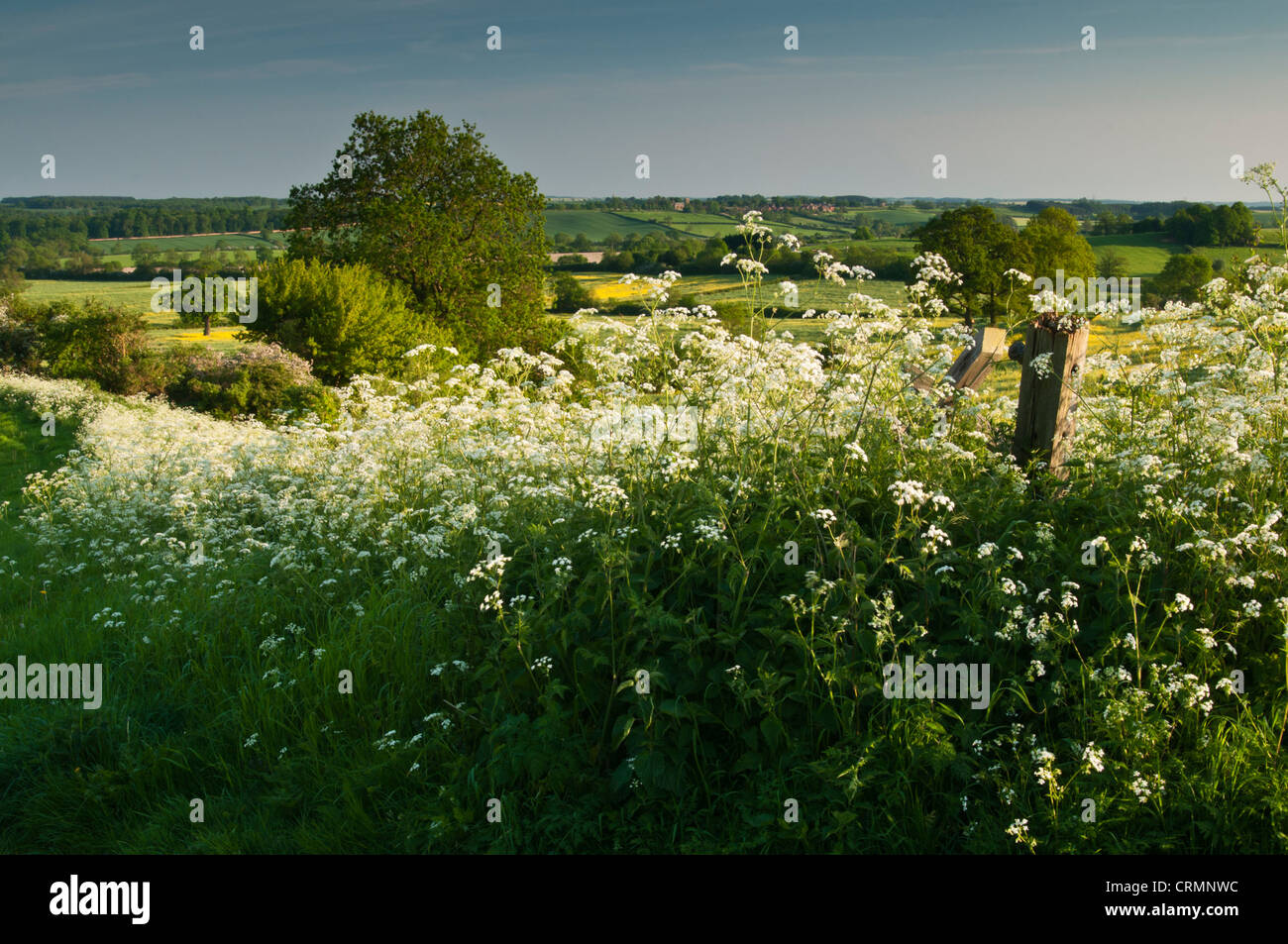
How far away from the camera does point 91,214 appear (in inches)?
2965

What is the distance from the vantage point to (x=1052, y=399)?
237 inches

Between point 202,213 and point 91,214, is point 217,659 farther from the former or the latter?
point 91,214

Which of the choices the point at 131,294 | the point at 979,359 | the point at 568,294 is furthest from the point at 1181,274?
the point at 131,294

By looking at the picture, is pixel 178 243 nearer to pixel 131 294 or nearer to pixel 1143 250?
pixel 131 294

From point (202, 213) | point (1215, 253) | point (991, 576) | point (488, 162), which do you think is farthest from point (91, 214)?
point (991, 576)

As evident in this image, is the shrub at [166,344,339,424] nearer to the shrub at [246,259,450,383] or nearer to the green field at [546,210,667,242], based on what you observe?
the shrub at [246,259,450,383]

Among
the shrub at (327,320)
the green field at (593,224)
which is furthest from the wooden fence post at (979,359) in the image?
the green field at (593,224)

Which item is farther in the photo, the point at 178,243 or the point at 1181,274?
the point at 178,243

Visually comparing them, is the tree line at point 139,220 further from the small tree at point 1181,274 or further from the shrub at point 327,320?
the small tree at point 1181,274

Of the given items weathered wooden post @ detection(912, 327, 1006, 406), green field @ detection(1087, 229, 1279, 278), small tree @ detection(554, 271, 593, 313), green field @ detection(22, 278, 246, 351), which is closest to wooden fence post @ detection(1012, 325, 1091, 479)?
weathered wooden post @ detection(912, 327, 1006, 406)

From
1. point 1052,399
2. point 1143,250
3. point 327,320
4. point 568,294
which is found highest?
point 1143,250

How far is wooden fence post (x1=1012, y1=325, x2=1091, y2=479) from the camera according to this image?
5980 mm

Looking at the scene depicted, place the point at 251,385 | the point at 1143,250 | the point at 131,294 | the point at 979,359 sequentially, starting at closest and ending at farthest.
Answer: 1. the point at 979,359
2. the point at 251,385
3. the point at 131,294
4. the point at 1143,250

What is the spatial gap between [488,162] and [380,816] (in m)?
36.3
